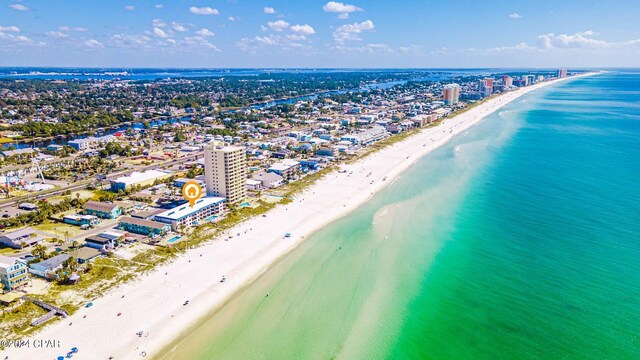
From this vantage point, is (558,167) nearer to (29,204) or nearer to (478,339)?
(478,339)

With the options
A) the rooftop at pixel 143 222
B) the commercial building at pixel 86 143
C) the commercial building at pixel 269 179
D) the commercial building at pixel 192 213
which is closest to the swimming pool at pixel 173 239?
the rooftop at pixel 143 222

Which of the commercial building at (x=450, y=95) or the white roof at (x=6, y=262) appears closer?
the white roof at (x=6, y=262)

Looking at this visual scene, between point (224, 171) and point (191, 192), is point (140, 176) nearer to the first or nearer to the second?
point (191, 192)

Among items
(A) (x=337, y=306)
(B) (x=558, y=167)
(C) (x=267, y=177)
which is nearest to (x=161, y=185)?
(C) (x=267, y=177)

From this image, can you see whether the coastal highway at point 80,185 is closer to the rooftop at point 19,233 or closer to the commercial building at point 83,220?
the commercial building at point 83,220

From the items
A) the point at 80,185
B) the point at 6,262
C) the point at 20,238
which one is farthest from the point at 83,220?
the point at 80,185

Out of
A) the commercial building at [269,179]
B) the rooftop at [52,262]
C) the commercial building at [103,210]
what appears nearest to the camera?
the rooftop at [52,262]

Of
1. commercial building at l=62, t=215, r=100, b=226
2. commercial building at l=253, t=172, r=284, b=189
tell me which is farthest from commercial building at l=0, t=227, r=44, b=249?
commercial building at l=253, t=172, r=284, b=189
